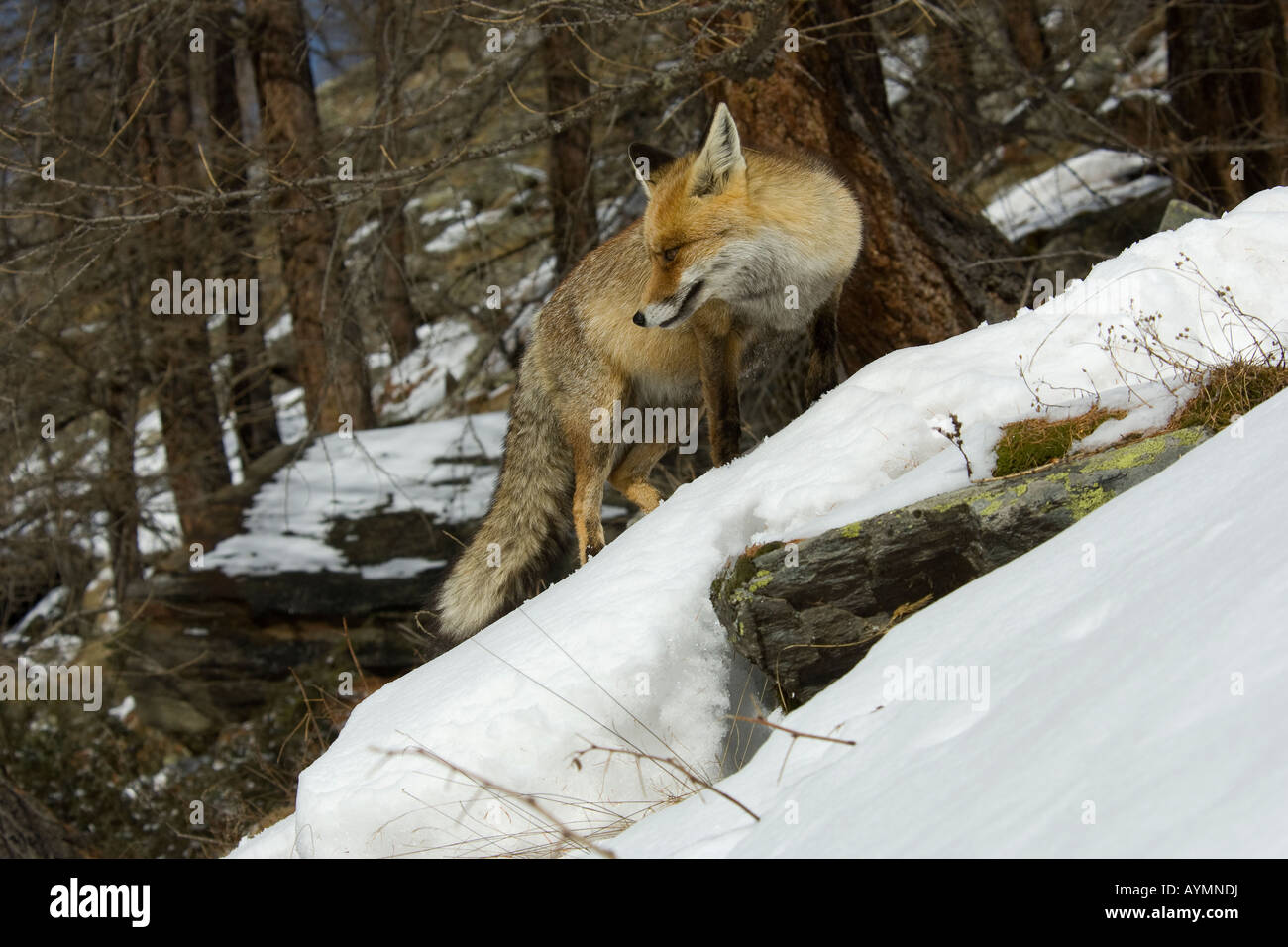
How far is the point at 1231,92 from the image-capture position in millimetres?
9227

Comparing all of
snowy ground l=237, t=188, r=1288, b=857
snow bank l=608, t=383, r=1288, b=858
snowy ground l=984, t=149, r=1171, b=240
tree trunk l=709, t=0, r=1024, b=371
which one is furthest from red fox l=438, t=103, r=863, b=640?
snowy ground l=984, t=149, r=1171, b=240

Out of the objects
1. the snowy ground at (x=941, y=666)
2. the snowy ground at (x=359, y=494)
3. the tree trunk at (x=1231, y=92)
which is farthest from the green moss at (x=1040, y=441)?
the snowy ground at (x=359, y=494)

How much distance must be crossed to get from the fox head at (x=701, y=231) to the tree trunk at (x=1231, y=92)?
512cm

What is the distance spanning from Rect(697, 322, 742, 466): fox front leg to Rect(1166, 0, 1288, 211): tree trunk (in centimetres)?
527

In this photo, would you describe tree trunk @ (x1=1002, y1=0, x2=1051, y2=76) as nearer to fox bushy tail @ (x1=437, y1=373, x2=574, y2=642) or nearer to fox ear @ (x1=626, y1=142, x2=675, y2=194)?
fox ear @ (x1=626, y1=142, x2=675, y2=194)

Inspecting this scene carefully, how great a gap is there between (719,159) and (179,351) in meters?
9.48

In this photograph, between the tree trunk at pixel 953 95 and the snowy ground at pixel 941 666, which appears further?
the tree trunk at pixel 953 95

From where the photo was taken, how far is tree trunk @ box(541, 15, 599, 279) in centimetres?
981

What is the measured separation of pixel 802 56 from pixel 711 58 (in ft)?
2.67

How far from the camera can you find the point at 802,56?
22.8 ft

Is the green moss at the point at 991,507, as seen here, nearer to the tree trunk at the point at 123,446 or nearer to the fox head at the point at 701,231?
the fox head at the point at 701,231

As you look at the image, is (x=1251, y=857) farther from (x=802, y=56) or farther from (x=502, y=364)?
(x=502, y=364)

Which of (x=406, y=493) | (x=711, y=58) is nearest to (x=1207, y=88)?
(x=711, y=58)

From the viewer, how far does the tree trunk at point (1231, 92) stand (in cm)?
881
